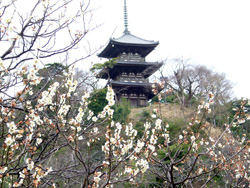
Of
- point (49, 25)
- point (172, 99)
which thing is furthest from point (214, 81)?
point (49, 25)

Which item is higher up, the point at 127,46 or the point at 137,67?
the point at 127,46

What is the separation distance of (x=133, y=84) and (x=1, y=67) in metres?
20.3

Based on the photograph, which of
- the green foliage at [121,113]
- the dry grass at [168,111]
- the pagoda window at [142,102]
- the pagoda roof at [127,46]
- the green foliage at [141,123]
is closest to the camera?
the green foliage at [141,123]

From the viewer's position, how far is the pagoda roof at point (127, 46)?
24.2 m

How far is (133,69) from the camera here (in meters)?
24.7

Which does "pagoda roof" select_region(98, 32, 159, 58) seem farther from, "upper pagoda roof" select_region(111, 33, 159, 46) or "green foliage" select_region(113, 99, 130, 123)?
"green foliage" select_region(113, 99, 130, 123)

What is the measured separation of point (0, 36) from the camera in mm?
3334

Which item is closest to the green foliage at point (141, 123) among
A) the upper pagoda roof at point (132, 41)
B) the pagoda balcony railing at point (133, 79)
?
the pagoda balcony railing at point (133, 79)

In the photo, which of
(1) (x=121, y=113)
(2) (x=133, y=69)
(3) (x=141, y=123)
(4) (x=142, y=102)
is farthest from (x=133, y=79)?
(3) (x=141, y=123)

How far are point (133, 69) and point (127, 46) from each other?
204cm

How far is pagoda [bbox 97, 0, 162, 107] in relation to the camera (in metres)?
23.6

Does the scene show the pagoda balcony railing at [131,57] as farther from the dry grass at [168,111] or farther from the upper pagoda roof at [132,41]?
the dry grass at [168,111]

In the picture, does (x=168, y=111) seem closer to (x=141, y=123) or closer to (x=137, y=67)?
(x=137, y=67)

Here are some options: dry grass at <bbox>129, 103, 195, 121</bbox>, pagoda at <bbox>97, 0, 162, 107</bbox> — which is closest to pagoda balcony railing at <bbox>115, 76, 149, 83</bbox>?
pagoda at <bbox>97, 0, 162, 107</bbox>
